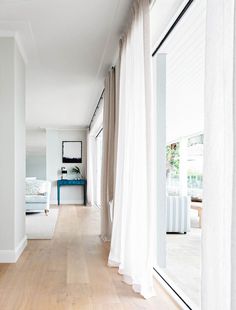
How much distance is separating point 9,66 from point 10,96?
1.09 ft

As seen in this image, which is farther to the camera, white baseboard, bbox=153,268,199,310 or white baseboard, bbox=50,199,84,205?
white baseboard, bbox=50,199,84,205

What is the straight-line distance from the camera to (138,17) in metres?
3.19

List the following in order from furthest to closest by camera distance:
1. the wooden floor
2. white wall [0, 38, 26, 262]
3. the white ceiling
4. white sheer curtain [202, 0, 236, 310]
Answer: white wall [0, 38, 26, 262] < the white ceiling < the wooden floor < white sheer curtain [202, 0, 236, 310]

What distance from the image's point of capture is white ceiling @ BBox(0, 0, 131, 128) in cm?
359

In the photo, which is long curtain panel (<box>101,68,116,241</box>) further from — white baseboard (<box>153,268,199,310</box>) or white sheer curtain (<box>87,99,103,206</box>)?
white sheer curtain (<box>87,99,103,206</box>)

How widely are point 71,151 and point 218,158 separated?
35.7 ft

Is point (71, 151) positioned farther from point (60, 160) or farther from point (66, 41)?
point (66, 41)

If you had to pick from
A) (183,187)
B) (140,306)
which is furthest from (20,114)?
(183,187)

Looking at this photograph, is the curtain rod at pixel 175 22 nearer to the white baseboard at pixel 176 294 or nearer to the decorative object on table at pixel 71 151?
the white baseboard at pixel 176 294

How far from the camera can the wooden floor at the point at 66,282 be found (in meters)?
2.76

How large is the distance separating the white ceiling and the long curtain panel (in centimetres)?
40

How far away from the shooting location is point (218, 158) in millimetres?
1451

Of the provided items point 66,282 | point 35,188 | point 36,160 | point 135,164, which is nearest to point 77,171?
point 35,188

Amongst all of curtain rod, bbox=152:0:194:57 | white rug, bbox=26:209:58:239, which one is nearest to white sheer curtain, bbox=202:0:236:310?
curtain rod, bbox=152:0:194:57
